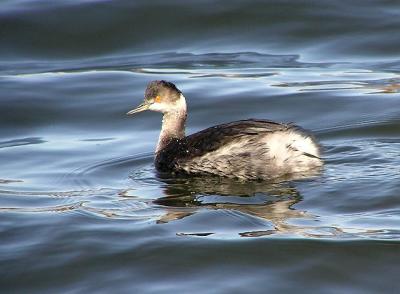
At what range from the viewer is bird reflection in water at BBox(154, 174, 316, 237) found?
7.42 m

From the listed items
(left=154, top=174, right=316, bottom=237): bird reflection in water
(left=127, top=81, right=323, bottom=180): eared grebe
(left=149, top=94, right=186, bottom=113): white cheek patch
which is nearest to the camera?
(left=154, top=174, right=316, bottom=237): bird reflection in water

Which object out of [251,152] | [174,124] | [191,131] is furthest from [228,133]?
[191,131]

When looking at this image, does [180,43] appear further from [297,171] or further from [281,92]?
[297,171]

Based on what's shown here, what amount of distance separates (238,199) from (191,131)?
7.63 ft

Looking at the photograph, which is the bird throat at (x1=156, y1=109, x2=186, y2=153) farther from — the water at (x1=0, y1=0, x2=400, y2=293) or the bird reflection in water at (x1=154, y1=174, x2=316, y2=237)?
the bird reflection in water at (x1=154, y1=174, x2=316, y2=237)

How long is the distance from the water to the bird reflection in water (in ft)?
0.06

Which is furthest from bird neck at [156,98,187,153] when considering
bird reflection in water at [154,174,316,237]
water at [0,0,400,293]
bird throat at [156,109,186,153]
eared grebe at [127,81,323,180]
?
bird reflection in water at [154,174,316,237]

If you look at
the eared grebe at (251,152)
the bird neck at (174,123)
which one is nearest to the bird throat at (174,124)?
the bird neck at (174,123)

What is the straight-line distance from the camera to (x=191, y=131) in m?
10.2

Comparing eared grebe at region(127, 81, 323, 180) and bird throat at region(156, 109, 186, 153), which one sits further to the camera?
bird throat at region(156, 109, 186, 153)

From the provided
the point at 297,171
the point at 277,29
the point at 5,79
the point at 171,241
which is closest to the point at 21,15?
the point at 5,79

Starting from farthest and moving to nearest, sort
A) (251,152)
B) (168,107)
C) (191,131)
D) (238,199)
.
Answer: (191,131)
(168,107)
(251,152)
(238,199)

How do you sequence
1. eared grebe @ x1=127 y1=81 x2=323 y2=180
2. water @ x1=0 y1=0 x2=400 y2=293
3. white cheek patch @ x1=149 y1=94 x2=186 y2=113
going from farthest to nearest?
white cheek patch @ x1=149 y1=94 x2=186 y2=113, eared grebe @ x1=127 y1=81 x2=323 y2=180, water @ x1=0 y1=0 x2=400 y2=293

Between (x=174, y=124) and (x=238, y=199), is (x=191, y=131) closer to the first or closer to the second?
(x=174, y=124)
